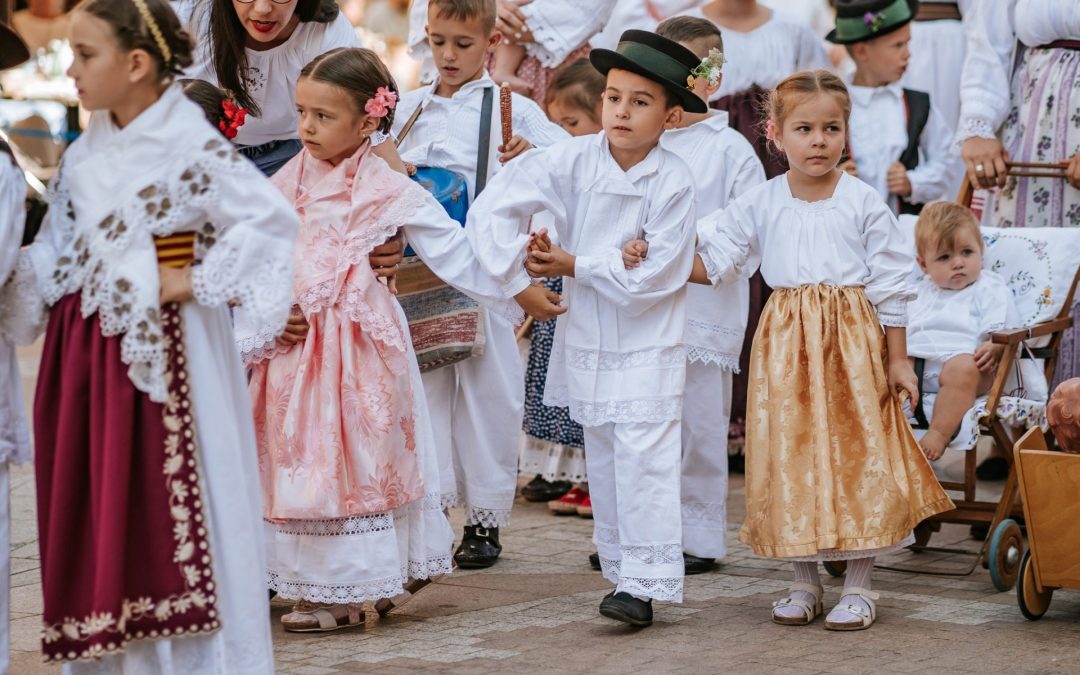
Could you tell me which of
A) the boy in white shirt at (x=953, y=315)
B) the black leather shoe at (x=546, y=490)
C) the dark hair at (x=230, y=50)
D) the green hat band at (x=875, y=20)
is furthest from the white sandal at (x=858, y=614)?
the green hat band at (x=875, y=20)

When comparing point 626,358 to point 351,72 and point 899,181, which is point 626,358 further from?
point 899,181

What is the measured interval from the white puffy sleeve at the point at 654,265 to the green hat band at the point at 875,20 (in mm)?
3102

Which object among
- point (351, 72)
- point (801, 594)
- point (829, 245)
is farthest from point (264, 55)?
point (801, 594)

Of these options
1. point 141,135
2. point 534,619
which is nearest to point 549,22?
point 534,619

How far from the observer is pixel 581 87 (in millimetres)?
6430

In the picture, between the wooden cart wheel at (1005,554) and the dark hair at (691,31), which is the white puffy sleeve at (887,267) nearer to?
the wooden cart wheel at (1005,554)

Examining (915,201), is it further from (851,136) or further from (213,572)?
(213,572)

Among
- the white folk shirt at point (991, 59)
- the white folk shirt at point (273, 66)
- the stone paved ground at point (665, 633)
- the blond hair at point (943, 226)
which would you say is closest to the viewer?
the stone paved ground at point (665, 633)

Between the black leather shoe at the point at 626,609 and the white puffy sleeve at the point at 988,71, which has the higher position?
the white puffy sleeve at the point at 988,71

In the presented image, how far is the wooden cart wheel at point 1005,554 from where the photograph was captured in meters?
5.39

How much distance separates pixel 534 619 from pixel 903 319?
1.52 meters

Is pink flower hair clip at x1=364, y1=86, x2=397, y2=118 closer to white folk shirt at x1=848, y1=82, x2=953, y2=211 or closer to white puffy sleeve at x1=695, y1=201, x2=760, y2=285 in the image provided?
white puffy sleeve at x1=695, y1=201, x2=760, y2=285

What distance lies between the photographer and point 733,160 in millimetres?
6004

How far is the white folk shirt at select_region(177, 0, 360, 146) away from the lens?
5344 millimetres
